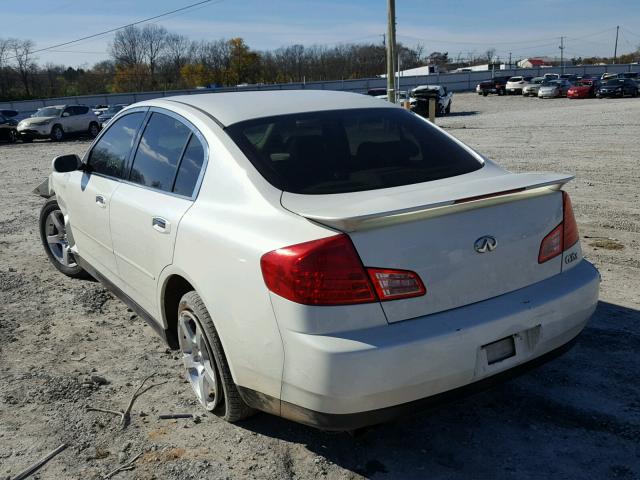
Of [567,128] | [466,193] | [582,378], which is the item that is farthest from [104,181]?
[567,128]

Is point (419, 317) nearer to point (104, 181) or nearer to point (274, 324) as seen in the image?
point (274, 324)

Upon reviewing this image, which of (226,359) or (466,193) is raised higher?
(466,193)

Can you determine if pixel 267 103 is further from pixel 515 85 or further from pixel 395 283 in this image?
pixel 515 85

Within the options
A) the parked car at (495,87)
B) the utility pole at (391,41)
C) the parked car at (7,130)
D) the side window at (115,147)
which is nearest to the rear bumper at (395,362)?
the side window at (115,147)

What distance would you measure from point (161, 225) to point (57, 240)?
304 cm

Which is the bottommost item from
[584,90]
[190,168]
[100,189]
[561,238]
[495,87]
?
[584,90]

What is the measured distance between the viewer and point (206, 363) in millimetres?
3131

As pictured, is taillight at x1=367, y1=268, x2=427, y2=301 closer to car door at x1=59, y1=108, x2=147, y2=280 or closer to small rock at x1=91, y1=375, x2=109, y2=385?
small rock at x1=91, y1=375, x2=109, y2=385

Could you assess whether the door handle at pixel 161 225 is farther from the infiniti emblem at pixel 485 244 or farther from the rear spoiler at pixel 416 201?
the infiniti emblem at pixel 485 244

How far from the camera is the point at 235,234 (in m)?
2.69

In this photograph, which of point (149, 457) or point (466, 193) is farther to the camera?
point (149, 457)

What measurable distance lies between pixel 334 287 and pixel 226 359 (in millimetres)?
835

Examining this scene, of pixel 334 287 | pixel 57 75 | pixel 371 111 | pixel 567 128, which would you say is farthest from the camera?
pixel 57 75

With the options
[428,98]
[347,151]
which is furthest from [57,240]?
[428,98]
